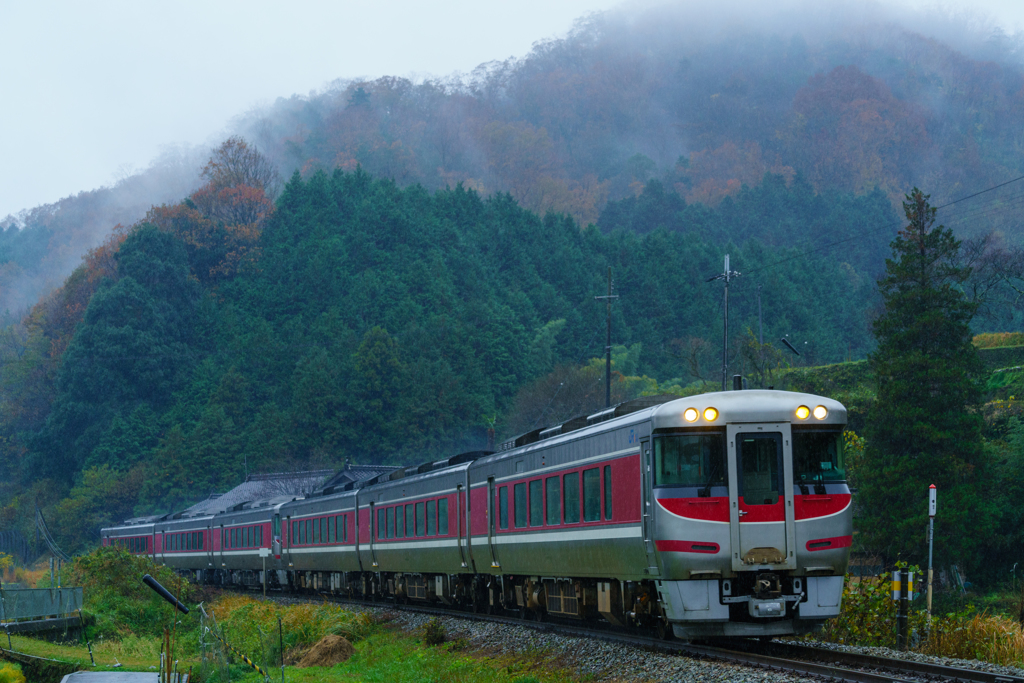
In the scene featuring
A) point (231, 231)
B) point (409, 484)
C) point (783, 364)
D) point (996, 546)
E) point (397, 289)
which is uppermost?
point (231, 231)

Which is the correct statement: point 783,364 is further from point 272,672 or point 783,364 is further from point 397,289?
point 272,672

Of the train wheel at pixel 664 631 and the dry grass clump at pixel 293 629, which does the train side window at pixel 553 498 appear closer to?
the train wheel at pixel 664 631

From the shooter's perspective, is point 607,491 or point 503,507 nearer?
point 607,491

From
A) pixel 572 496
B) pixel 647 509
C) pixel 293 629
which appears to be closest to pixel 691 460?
pixel 647 509

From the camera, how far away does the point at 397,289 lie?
114 meters

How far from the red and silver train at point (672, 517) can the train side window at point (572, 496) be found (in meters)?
0.03

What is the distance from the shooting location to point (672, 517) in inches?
522

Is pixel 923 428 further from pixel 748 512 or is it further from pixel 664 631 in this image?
pixel 748 512

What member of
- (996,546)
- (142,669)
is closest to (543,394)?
(996,546)

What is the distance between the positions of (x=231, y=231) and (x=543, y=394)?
193ft

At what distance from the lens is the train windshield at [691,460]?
525 inches

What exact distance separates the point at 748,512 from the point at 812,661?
180cm

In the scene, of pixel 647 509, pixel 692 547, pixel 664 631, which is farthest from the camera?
pixel 664 631

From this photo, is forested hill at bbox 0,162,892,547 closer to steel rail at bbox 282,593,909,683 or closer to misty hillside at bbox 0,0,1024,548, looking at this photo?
misty hillside at bbox 0,0,1024,548
